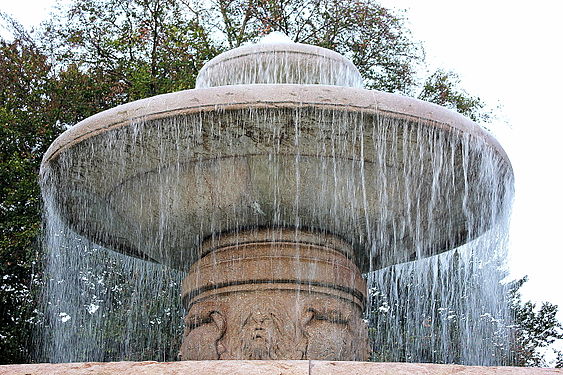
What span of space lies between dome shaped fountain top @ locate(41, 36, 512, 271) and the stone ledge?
64.1 inches

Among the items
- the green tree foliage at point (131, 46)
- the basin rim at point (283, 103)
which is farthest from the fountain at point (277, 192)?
the green tree foliage at point (131, 46)

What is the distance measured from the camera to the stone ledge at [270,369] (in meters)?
2.37

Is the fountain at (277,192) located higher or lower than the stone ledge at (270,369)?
higher

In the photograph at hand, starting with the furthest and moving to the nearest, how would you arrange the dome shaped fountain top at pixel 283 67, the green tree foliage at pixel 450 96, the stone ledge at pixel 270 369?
the green tree foliage at pixel 450 96
the dome shaped fountain top at pixel 283 67
the stone ledge at pixel 270 369

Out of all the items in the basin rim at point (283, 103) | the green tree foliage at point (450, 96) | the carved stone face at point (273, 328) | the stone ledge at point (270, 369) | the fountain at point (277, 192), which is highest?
the green tree foliage at point (450, 96)

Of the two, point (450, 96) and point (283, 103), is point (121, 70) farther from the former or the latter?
point (283, 103)

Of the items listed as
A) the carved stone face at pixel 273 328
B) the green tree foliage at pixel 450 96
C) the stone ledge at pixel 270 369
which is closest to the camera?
the stone ledge at pixel 270 369

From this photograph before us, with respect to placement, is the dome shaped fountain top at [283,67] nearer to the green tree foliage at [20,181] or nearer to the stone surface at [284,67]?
the stone surface at [284,67]

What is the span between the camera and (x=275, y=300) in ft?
14.3

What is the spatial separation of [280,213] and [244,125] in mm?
810

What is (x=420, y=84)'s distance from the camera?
1394 centimetres

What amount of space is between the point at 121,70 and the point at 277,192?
9.41 m

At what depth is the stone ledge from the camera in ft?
7.78

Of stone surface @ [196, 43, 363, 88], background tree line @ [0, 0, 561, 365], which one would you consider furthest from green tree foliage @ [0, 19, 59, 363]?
stone surface @ [196, 43, 363, 88]
